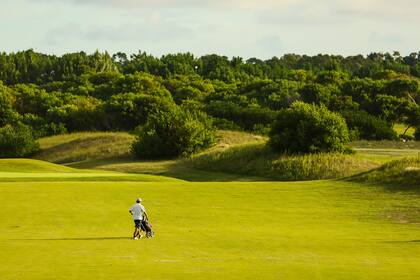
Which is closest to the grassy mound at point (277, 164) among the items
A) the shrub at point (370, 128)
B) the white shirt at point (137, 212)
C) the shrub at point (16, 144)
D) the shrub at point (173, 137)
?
the shrub at point (173, 137)

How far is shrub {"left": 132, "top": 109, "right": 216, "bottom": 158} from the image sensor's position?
68.9 meters

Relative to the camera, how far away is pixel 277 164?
58.0 meters

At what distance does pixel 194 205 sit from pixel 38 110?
85789mm

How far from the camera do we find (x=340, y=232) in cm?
2977

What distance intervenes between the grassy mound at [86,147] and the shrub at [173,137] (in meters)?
3.95

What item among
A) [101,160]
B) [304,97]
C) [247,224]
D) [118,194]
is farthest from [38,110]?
[247,224]

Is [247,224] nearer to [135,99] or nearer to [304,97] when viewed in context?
[135,99]

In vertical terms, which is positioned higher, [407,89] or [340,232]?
[407,89]

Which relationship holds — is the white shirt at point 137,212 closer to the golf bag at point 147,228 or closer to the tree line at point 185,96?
the golf bag at point 147,228

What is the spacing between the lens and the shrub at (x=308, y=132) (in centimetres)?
5781

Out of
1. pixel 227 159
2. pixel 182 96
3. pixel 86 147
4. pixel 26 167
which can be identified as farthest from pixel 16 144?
pixel 182 96

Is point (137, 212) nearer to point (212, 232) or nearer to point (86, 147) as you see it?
point (212, 232)

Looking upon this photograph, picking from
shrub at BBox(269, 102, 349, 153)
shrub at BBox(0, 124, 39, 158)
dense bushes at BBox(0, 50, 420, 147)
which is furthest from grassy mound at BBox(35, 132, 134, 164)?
shrub at BBox(269, 102, 349, 153)

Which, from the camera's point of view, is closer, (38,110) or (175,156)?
(175,156)
